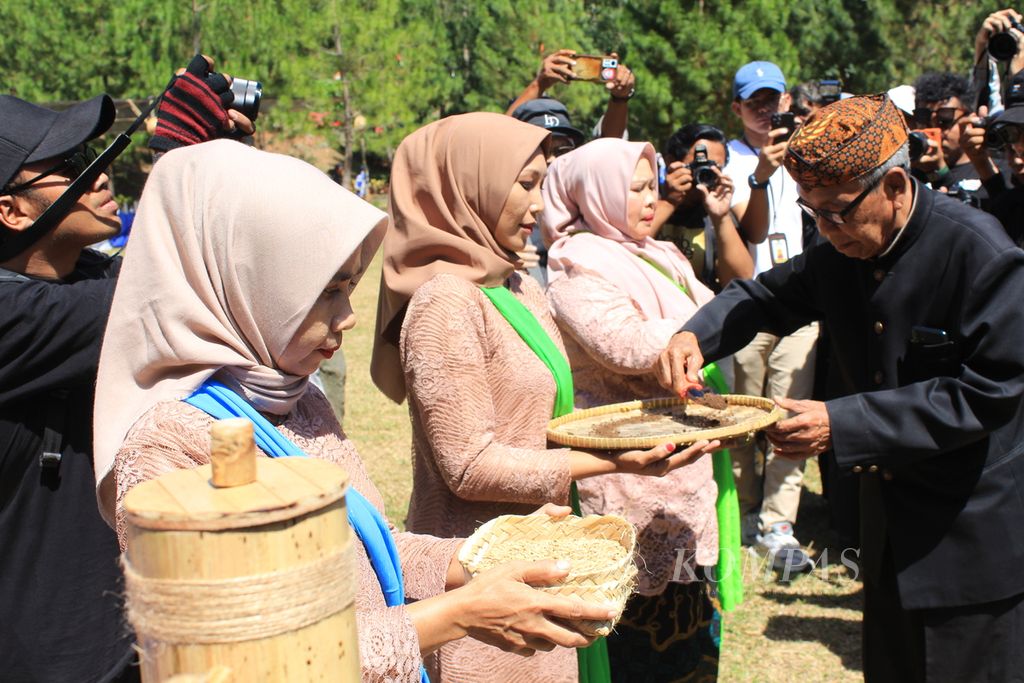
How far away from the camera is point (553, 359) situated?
2.87 meters

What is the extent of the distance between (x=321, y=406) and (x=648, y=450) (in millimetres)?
915

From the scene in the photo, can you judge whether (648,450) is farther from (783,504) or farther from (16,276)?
(783,504)

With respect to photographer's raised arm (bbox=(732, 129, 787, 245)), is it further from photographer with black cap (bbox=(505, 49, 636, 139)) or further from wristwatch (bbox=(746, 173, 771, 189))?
photographer with black cap (bbox=(505, 49, 636, 139))

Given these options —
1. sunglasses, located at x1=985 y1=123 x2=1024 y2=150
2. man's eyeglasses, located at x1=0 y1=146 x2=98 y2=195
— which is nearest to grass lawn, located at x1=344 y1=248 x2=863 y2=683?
sunglasses, located at x1=985 y1=123 x2=1024 y2=150

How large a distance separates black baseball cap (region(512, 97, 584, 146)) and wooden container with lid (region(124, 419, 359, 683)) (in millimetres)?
4662

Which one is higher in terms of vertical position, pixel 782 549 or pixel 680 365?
pixel 680 365

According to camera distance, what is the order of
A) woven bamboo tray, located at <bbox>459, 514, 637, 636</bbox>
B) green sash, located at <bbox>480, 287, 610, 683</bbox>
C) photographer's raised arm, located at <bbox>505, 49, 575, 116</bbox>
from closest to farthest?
1. woven bamboo tray, located at <bbox>459, 514, 637, 636</bbox>
2. green sash, located at <bbox>480, 287, 610, 683</bbox>
3. photographer's raised arm, located at <bbox>505, 49, 575, 116</bbox>

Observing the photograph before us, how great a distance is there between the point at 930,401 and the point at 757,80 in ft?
11.8

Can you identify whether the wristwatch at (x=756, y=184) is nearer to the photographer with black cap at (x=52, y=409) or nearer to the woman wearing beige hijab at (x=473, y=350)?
the woman wearing beige hijab at (x=473, y=350)

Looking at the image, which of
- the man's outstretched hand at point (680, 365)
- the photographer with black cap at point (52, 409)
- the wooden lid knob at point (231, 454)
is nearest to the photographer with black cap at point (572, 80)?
the man's outstretched hand at point (680, 365)

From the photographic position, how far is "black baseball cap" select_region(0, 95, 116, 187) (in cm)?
258

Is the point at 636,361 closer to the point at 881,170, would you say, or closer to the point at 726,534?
the point at 726,534

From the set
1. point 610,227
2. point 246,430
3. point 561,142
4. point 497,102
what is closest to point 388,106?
point 497,102

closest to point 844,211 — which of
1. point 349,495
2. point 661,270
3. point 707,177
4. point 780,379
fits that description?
point 661,270
